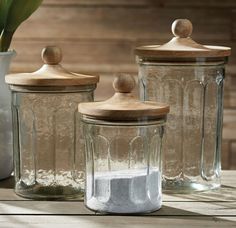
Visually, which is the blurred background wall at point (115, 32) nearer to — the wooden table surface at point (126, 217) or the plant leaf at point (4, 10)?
the plant leaf at point (4, 10)

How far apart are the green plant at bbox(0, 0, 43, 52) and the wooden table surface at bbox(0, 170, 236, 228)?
0.92ft

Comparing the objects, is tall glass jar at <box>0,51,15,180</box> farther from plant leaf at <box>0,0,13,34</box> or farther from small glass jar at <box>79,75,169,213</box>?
small glass jar at <box>79,75,169,213</box>

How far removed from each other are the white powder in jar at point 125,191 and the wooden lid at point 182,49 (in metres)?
0.20

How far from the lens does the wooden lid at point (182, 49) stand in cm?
106

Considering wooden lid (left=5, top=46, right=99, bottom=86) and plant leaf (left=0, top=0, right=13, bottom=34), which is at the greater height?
plant leaf (left=0, top=0, right=13, bottom=34)

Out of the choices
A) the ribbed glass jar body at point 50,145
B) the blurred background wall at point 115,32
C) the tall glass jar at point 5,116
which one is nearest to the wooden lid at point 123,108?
the ribbed glass jar body at point 50,145

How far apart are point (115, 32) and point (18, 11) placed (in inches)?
39.7

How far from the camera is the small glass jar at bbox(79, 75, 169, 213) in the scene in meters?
0.95

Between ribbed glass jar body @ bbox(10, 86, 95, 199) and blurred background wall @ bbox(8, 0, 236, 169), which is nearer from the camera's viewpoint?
ribbed glass jar body @ bbox(10, 86, 95, 199)

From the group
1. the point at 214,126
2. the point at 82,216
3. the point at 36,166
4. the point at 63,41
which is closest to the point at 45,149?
the point at 36,166

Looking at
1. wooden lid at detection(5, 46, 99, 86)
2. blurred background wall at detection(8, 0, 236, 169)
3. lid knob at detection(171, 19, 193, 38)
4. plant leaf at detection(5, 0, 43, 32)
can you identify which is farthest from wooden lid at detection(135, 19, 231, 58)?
blurred background wall at detection(8, 0, 236, 169)

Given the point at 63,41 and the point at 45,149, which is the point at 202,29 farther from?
the point at 45,149

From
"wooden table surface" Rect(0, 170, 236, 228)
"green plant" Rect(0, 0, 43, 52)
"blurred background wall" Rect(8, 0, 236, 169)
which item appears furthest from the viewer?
"blurred background wall" Rect(8, 0, 236, 169)

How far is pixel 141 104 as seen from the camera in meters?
0.96
